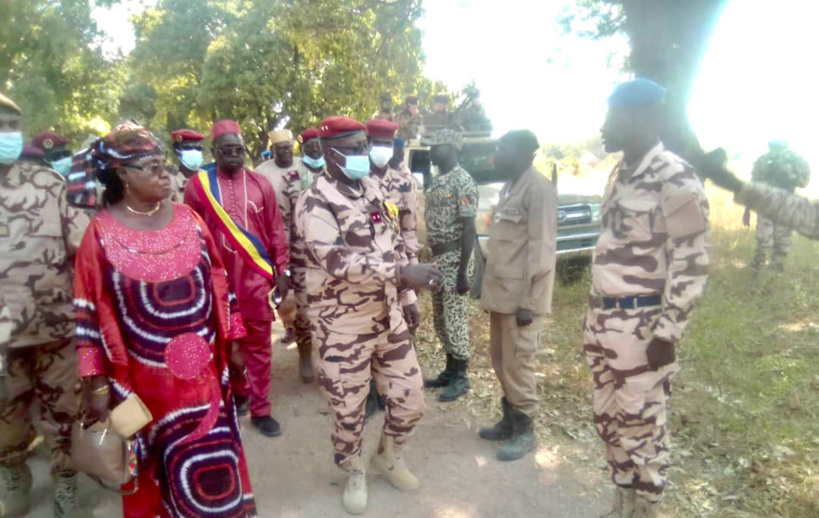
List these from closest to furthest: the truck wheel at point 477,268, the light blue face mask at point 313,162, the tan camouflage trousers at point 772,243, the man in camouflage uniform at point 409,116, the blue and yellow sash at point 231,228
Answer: the blue and yellow sash at point 231,228 → the light blue face mask at point 313,162 → the truck wheel at point 477,268 → the tan camouflage trousers at point 772,243 → the man in camouflage uniform at point 409,116

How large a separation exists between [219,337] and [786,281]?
7011 mm

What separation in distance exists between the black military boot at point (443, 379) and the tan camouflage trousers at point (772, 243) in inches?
202

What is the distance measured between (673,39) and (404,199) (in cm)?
551

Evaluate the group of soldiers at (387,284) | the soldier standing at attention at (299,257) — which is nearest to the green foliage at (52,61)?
the soldier standing at attention at (299,257)

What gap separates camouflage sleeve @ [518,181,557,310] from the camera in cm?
342

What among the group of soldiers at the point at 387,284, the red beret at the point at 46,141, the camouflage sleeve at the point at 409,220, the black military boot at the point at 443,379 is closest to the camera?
the group of soldiers at the point at 387,284

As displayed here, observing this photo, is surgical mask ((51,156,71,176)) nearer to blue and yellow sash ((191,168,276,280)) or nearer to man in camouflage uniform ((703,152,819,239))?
blue and yellow sash ((191,168,276,280))

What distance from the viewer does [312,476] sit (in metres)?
3.57

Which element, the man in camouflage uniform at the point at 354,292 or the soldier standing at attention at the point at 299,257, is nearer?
the man in camouflage uniform at the point at 354,292

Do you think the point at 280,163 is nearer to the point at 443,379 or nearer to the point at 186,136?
the point at 186,136

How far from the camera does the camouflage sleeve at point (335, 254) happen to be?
2768mm

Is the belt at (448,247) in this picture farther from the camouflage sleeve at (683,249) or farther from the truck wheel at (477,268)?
the camouflage sleeve at (683,249)

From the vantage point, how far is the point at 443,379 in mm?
4793

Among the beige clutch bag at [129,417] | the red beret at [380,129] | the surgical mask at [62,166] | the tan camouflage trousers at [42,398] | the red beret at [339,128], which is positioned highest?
the red beret at [339,128]
